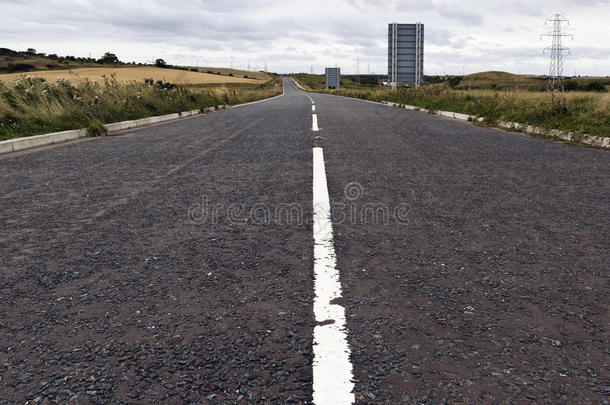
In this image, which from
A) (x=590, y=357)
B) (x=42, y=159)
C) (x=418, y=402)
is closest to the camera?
(x=418, y=402)

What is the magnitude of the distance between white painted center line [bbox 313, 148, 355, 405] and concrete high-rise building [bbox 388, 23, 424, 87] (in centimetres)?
3893

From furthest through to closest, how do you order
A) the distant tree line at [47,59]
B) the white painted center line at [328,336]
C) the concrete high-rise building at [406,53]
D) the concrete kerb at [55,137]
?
the distant tree line at [47,59]
the concrete high-rise building at [406,53]
the concrete kerb at [55,137]
the white painted center line at [328,336]

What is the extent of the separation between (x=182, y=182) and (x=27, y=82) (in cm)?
1145

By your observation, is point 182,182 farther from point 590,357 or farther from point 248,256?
point 590,357

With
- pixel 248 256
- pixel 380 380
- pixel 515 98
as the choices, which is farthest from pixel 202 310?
pixel 515 98

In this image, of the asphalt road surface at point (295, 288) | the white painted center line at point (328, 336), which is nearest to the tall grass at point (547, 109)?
the asphalt road surface at point (295, 288)

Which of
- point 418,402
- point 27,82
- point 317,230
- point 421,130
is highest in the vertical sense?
point 27,82

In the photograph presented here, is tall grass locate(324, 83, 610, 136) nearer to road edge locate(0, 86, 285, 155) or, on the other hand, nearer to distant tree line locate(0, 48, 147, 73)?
road edge locate(0, 86, 285, 155)

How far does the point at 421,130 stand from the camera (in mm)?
13031

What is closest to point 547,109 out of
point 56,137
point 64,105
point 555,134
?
point 555,134

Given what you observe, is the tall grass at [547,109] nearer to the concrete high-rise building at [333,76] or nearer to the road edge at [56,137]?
the road edge at [56,137]

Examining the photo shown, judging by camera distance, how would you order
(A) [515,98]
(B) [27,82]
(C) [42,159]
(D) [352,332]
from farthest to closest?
(A) [515,98] → (B) [27,82] → (C) [42,159] → (D) [352,332]

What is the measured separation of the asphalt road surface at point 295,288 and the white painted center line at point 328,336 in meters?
0.02

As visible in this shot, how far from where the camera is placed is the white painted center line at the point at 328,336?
2.04 m
